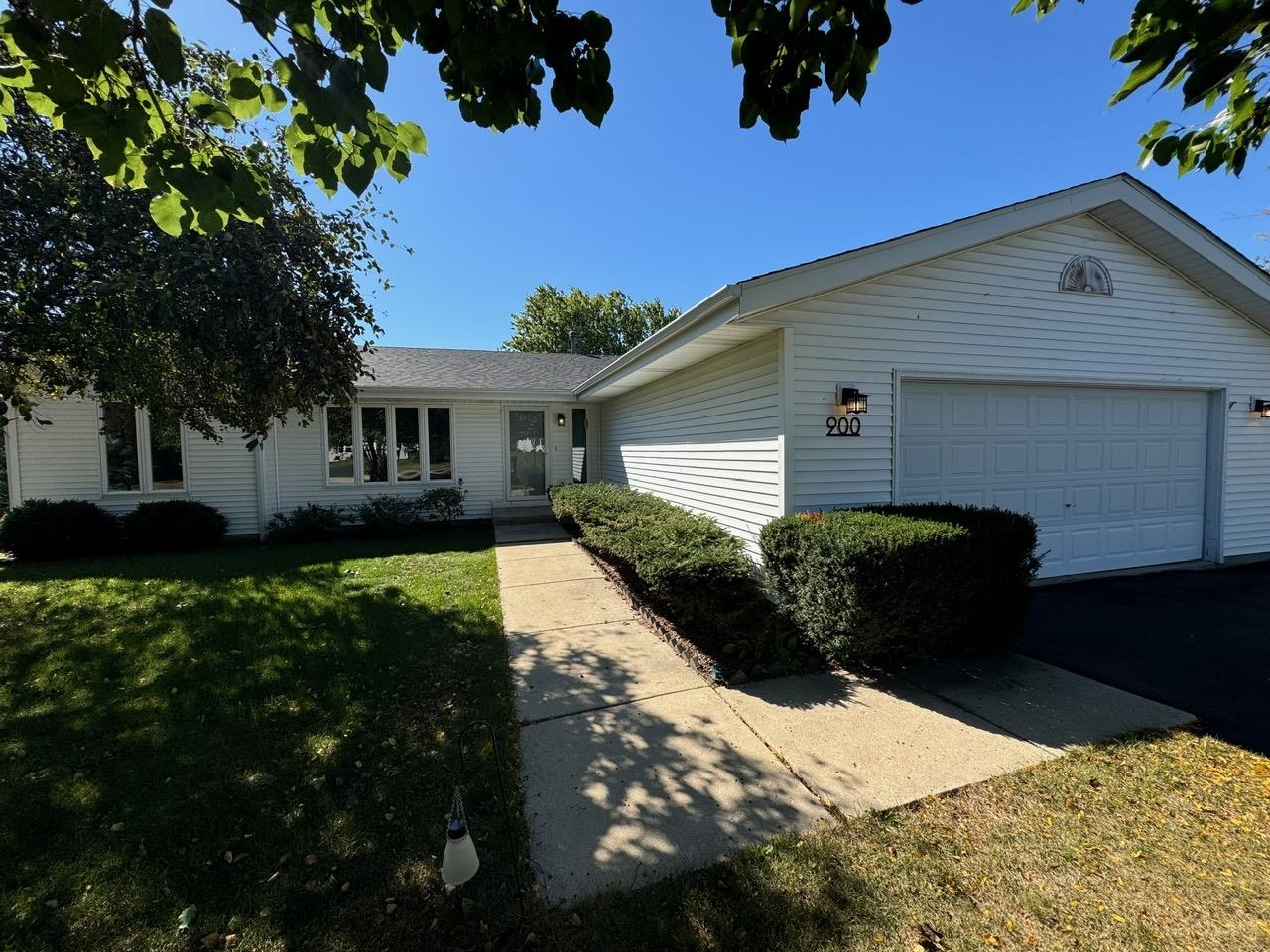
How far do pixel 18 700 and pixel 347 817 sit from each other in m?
3.29

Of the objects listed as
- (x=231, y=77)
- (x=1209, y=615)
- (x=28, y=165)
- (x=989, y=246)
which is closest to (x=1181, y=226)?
(x=989, y=246)

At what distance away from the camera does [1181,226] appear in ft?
19.2

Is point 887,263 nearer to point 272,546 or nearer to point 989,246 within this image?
point 989,246

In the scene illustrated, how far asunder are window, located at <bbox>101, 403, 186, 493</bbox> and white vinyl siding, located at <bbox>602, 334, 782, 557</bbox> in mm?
9169

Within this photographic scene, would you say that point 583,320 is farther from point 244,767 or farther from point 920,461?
point 244,767

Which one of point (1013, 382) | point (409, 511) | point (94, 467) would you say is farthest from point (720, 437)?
point (94, 467)

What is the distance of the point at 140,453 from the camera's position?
9828 millimetres

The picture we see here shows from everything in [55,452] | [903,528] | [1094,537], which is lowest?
[1094,537]

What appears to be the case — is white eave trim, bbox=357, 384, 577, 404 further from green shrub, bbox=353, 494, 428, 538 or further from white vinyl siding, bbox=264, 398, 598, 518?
green shrub, bbox=353, 494, 428, 538

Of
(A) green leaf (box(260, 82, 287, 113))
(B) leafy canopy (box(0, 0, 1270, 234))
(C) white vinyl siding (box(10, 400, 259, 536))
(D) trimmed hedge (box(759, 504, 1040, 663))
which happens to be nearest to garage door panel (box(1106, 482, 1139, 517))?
(D) trimmed hedge (box(759, 504, 1040, 663))

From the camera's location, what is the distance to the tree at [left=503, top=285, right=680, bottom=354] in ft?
119

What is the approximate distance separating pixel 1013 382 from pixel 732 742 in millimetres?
5518

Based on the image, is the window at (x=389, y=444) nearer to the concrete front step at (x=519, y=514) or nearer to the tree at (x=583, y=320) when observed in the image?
the concrete front step at (x=519, y=514)

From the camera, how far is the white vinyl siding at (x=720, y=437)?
5434mm
